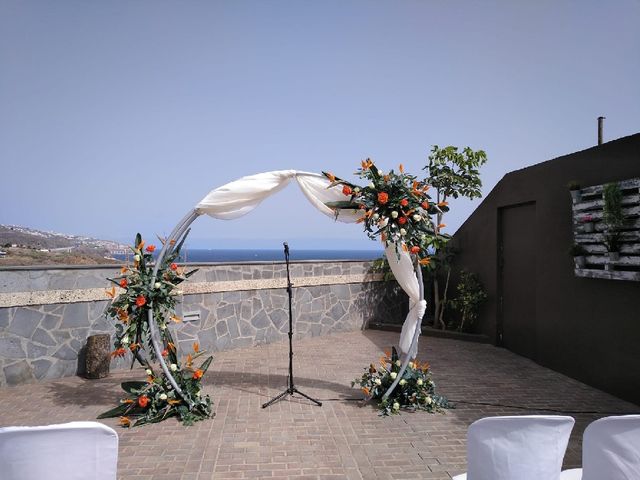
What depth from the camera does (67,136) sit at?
12734mm

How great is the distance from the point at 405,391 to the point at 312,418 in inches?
40.9

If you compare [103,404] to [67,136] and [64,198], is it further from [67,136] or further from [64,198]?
[64,198]

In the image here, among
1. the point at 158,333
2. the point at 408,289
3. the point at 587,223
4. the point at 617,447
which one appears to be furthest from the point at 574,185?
the point at 158,333

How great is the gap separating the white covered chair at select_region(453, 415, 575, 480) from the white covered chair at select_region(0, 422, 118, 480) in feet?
4.96

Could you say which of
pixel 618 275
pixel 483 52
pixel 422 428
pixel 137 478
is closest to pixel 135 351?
pixel 137 478

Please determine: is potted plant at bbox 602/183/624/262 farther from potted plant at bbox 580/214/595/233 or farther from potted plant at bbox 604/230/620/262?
potted plant at bbox 580/214/595/233

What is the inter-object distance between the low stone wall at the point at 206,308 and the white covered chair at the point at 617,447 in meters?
5.75

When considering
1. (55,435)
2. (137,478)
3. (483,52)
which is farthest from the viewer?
(483,52)

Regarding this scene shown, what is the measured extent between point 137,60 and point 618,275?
8.96 metres

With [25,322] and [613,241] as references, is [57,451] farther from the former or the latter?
[613,241]

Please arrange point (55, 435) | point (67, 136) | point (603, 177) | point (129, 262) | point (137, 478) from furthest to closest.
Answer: point (67, 136), point (129, 262), point (603, 177), point (137, 478), point (55, 435)

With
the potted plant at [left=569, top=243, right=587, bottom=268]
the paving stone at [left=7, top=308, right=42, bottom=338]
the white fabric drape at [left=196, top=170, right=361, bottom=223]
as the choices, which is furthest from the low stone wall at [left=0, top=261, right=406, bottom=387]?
the potted plant at [left=569, top=243, right=587, bottom=268]

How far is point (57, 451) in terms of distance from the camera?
1.80 meters

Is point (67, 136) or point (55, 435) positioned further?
point (67, 136)
